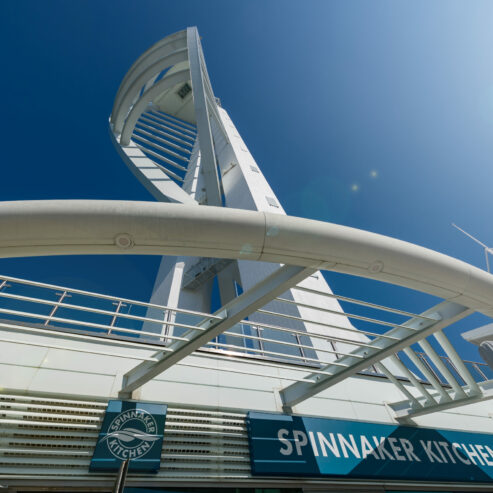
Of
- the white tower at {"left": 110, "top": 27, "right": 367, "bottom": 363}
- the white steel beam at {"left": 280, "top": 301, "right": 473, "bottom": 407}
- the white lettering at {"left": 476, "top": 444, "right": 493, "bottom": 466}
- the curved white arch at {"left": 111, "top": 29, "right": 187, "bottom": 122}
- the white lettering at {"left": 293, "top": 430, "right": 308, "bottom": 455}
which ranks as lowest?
the white lettering at {"left": 476, "top": 444, "right": 493, "bottom": 466}

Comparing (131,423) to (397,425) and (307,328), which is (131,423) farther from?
(397,425)

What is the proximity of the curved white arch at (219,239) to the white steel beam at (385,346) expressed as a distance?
36.8 inches

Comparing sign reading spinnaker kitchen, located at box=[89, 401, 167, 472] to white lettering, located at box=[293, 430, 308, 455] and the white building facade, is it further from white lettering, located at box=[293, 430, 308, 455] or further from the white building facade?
white lettering, located at box=[293, 430, 308, 455]

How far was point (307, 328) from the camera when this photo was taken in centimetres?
959

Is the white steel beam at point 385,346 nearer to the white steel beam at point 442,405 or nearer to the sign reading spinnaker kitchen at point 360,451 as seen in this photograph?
the sign reading spinnaker kitchen at point 360,451

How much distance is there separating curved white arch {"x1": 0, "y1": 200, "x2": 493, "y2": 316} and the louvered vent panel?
3686 millimetres

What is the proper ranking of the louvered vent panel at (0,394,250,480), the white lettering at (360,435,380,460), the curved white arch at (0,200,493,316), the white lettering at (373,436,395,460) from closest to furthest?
the curved white arch at (0,200,493,316) < the louvered vent panel at (0,394,250,480) < the white lettering at (360,435,380,460) < the white lettering at (373,436,395,460)

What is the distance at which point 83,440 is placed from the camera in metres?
5.22

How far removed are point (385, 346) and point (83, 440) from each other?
20.1 ft

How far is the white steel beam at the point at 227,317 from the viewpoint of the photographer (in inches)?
168

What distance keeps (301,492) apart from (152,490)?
3.05 metres

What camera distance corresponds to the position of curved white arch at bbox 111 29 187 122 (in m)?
21.2

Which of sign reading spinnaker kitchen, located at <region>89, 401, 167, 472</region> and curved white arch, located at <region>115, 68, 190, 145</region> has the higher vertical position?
curved white arch, located at <region>115, 68, 190, 145</region>

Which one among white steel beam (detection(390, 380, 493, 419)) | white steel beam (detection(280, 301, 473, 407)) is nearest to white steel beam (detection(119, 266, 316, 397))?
white steel beam (detection(280, 301, 473, 407))
